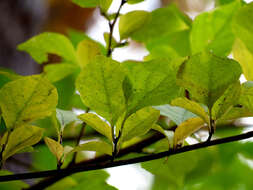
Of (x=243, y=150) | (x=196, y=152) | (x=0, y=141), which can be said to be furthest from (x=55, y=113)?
(x=243, y=150)

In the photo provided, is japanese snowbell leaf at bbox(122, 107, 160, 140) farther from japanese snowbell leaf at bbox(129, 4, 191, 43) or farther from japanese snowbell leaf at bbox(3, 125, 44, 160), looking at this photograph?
japanese snowbell leaf at bbox(129, 4, 191, 43)

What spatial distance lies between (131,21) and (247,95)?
0.20m

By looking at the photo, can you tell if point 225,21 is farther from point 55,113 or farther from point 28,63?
point 28,63

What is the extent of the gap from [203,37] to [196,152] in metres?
0.17

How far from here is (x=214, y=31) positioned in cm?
46

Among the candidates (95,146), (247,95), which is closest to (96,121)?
(95,146)

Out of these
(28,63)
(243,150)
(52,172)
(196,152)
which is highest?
(52,172)

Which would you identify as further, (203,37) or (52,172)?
(203,37)

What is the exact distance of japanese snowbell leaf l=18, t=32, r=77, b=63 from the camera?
47 cm

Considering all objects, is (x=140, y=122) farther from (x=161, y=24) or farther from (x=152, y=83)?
(x=161, y=24)

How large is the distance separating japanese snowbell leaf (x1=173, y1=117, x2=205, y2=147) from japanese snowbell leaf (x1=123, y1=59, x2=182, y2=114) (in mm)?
40

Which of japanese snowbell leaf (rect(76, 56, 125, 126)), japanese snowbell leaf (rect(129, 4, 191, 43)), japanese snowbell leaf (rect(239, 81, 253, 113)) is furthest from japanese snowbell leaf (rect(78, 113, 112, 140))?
japanese snowbell leaf (rect(129, 4, 191, 43))

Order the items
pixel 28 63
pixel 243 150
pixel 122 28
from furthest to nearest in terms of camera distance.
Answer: pixel 28 63
pixel 243 150
pixel 122 28

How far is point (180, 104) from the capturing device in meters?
0.29
